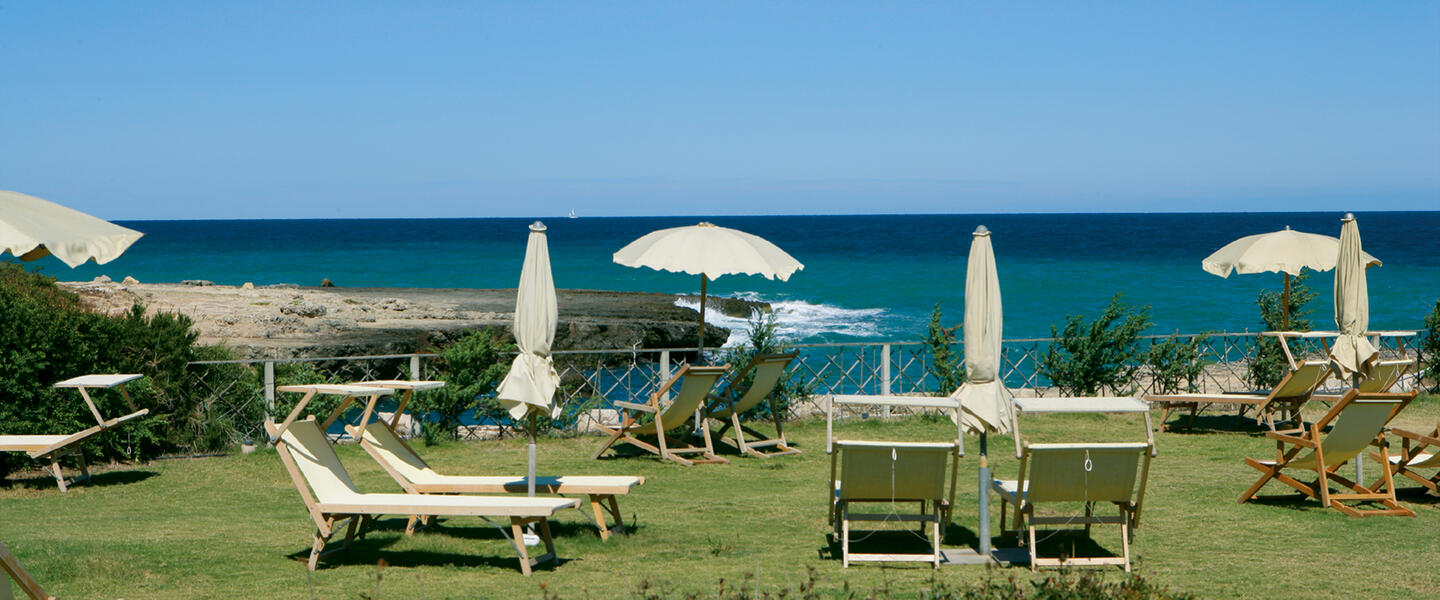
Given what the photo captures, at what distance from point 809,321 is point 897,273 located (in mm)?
20196

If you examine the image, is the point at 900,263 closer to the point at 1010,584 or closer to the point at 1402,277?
the point at 1402,277

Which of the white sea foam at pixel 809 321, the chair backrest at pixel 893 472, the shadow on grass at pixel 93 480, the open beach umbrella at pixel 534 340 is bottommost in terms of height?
the white sea foam at pixel 809 321

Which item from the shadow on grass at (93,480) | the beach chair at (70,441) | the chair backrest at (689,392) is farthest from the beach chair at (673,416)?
the beach chair at (70,441)

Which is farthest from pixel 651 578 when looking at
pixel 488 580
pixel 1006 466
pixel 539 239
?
pixel 1006 466

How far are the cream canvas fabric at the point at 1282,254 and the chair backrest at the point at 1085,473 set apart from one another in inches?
245

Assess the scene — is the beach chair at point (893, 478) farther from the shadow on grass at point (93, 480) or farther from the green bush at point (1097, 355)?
the green bush at point (1097, 355)

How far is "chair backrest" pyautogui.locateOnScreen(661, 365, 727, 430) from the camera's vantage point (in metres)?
9.29

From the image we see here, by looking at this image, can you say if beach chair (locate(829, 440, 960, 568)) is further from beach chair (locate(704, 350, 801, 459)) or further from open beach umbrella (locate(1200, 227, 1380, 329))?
open beach umbrella (locate(1200, 227, 1380, 329))

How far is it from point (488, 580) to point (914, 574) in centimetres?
219

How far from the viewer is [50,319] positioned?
9.23 meters

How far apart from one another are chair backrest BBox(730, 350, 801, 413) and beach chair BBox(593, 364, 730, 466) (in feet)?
1.02

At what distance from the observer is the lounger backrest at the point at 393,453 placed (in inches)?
271

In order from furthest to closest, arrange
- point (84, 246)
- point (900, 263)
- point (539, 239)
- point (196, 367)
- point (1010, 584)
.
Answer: point (900, 263)
point (196, 367)
point (539, 239)
point (1010, 584)
point (84, 246)

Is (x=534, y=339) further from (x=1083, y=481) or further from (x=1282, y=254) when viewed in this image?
(x=1282, y=254)
